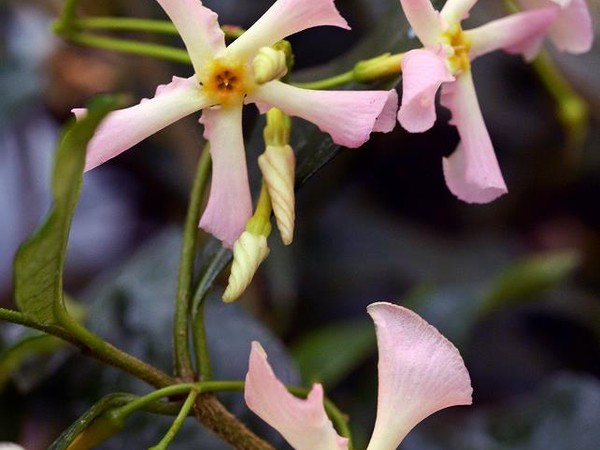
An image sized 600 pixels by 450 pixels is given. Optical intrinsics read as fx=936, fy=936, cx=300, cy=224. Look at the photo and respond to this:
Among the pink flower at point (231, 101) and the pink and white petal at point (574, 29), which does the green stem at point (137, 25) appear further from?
the pink and white petal at point (574, 29)

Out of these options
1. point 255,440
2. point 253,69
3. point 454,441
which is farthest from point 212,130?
point 454,441

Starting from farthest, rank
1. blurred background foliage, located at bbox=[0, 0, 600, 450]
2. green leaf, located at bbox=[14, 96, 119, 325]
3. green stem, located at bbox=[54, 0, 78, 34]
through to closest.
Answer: blurred background foliage, located at bbox=[0, 0, 600, 450] < green stem, located at bbox=[54, 0, 78, 34] < green leaf, located at bbox=[14, 96, 119, 325]

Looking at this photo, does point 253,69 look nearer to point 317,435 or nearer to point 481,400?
point 317,435

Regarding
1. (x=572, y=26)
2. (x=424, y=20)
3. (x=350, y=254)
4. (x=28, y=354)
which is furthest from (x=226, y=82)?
(x=350, y=254)

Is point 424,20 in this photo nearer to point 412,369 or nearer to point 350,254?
point 412,369

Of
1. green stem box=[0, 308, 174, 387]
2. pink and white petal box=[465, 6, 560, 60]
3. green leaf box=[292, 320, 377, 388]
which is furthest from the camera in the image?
green leaf box=[292, 320, 377, 388]

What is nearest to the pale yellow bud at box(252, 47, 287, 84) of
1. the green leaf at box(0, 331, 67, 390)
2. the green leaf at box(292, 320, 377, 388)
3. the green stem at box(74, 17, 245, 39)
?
the green stem at box(74, 17, 245, 39)

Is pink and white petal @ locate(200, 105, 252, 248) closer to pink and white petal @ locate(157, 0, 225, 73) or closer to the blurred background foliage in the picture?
pink and white petal @ locate(157, 0, 225, 73)
